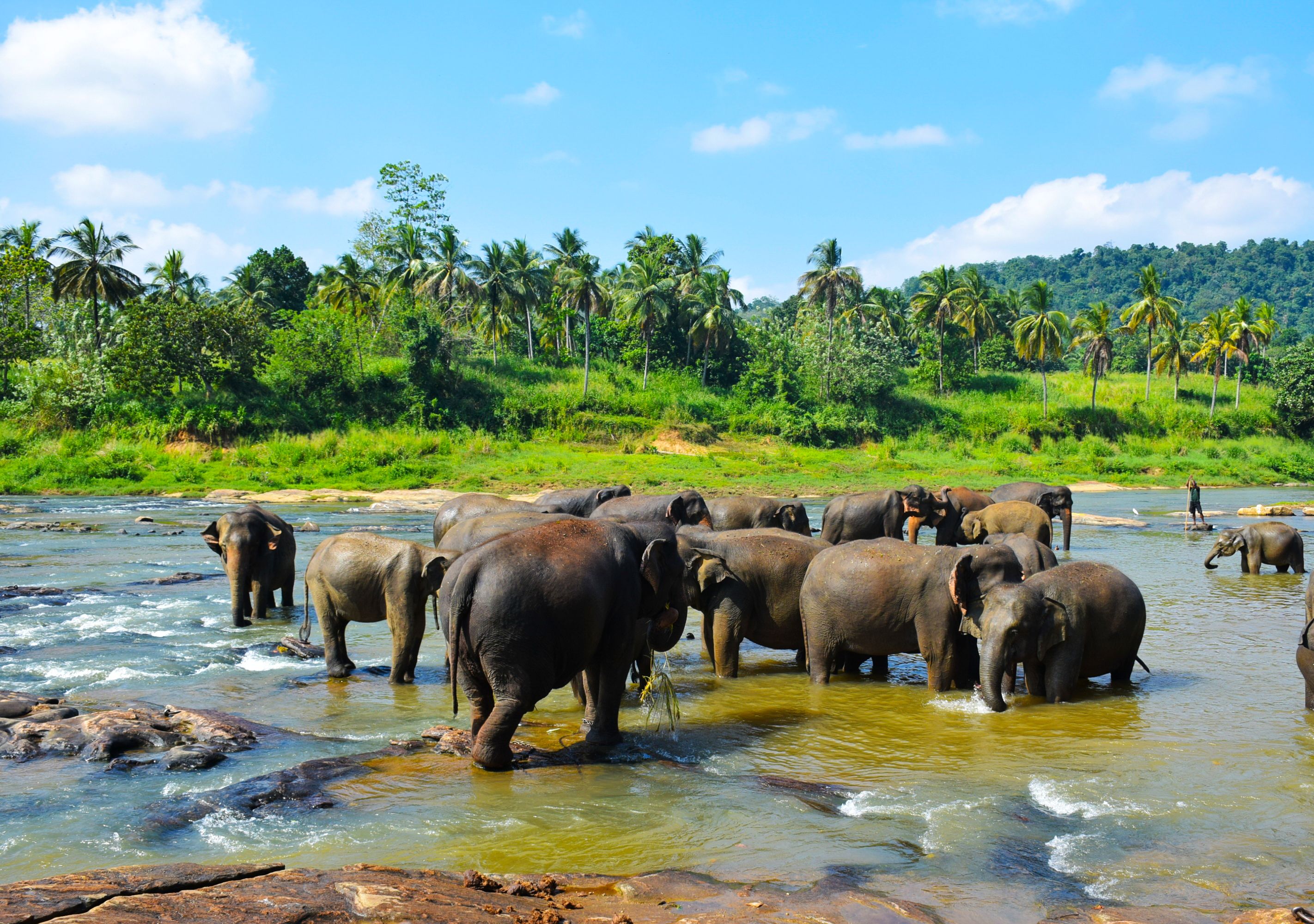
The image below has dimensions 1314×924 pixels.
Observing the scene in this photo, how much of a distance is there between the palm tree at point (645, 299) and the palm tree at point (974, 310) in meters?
22.3

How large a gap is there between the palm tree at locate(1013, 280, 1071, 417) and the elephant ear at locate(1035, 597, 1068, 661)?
57.5 metres

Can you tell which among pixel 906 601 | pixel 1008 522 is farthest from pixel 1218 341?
pixel 906 601

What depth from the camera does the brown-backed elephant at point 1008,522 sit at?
2056cm

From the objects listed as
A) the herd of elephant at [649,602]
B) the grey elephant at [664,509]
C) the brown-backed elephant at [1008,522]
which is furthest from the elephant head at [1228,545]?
the grey elephant at [664,509]

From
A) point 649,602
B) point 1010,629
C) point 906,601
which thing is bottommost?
point 1010,629

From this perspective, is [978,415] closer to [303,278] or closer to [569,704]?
[303,278]

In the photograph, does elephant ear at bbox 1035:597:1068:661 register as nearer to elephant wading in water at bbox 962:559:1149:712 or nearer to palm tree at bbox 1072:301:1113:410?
elephant wading in water at bbox 962:559:1149:712

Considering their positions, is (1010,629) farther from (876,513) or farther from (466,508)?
(876,513)

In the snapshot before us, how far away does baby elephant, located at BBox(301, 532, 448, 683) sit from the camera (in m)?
10.1

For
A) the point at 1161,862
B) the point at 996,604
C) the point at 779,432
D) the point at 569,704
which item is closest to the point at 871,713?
the point at 996,604

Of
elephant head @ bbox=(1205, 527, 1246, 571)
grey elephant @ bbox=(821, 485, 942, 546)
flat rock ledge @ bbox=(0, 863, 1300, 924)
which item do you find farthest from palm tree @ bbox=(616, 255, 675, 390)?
flat rock ledge @ bbox=(0, 863, 1300, 924)

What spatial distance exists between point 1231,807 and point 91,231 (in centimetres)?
6330

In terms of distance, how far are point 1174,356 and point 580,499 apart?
214ft

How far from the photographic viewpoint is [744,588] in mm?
10625
